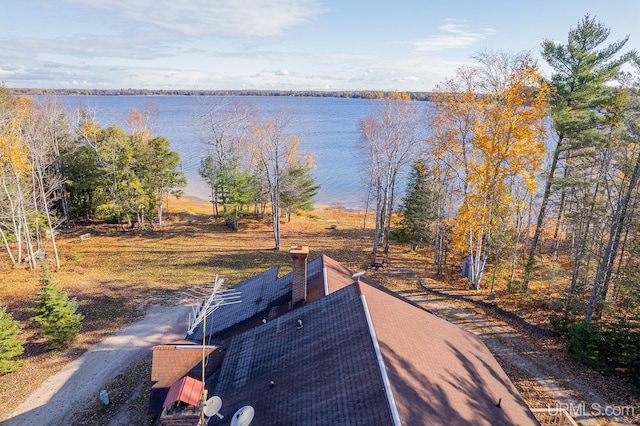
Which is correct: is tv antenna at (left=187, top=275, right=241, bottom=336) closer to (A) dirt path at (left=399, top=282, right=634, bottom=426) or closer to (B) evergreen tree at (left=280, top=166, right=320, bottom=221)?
(A) dirt path at (left=399, top=282, right=634, bottom=426)

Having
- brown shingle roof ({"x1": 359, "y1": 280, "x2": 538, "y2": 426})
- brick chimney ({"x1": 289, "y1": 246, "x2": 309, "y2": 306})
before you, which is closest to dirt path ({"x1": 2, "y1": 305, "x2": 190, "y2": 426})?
brick chimney ({"x1": 289, "y1": 246, "x2": 309, "y2": 306})

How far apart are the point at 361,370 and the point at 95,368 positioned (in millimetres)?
15264

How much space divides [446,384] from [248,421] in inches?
217

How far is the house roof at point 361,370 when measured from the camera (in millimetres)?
8633

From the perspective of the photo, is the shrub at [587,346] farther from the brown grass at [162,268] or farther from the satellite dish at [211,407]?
the satellite dish at [211,407]

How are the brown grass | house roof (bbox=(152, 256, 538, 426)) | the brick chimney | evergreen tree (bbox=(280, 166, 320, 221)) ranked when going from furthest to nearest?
evergreen tree (bbox=(280, 166, 320, 221))
the brown grass
the brick chimney
house roof (bbox=(152, 256, 538, 426))

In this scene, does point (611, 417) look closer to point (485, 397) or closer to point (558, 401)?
point (558, 401)

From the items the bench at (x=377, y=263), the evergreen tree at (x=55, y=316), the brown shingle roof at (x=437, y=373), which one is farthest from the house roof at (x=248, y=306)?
the bench at (x=377, y=263)

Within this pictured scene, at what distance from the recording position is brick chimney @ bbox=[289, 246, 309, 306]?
1455 cm

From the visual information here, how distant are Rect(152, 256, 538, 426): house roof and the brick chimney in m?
0.42

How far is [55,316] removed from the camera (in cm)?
1930

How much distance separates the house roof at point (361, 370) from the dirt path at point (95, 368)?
7.55 meters

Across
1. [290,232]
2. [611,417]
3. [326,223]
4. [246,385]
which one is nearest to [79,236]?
[290,232]

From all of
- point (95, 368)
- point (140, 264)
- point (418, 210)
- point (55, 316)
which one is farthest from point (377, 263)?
point (55, 316)
